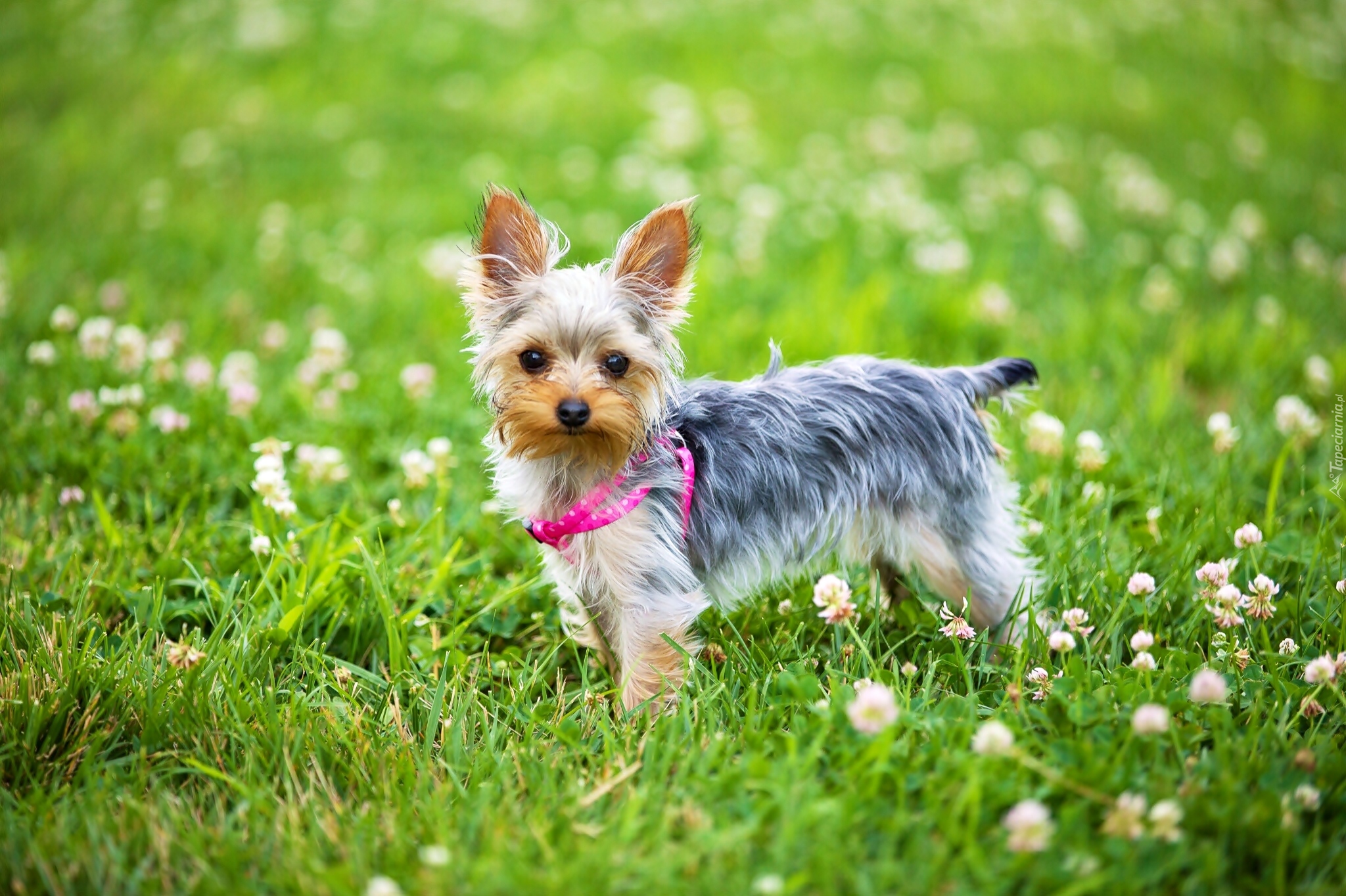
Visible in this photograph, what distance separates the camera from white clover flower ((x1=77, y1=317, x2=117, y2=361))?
5562 mm

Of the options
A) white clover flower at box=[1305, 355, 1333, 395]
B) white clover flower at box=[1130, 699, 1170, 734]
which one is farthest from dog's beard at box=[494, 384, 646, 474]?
white clover flower at box=[1305, 355, 1333, 395]

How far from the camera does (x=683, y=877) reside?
8.69 ft

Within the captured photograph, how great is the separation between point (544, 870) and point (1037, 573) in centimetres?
247

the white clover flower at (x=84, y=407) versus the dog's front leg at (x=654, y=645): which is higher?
the white clover flower at (x=84, y=407)

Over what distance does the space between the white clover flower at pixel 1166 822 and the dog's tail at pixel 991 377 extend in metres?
1.73

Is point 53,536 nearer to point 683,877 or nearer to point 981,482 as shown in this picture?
point 683,877

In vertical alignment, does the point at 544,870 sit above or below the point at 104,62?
below

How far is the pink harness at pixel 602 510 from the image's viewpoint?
3486mm

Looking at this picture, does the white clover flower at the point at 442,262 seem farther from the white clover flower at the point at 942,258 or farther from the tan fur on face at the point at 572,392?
the tan fur on face at the point at 572,392

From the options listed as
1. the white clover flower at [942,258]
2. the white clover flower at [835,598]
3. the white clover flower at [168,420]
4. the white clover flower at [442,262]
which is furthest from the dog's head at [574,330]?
the white clover flower at [942,258]

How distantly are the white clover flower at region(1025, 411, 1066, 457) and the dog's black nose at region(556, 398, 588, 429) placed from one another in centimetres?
277

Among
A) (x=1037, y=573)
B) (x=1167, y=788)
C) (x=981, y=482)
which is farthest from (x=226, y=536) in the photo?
(x=1167, y=788)

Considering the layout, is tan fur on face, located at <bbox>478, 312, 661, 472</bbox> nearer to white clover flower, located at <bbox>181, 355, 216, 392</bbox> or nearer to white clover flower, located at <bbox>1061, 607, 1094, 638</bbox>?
white clover flower, located at <bbox>1061, 607, 1094, 638</bbox>

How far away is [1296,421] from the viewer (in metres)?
5.37
